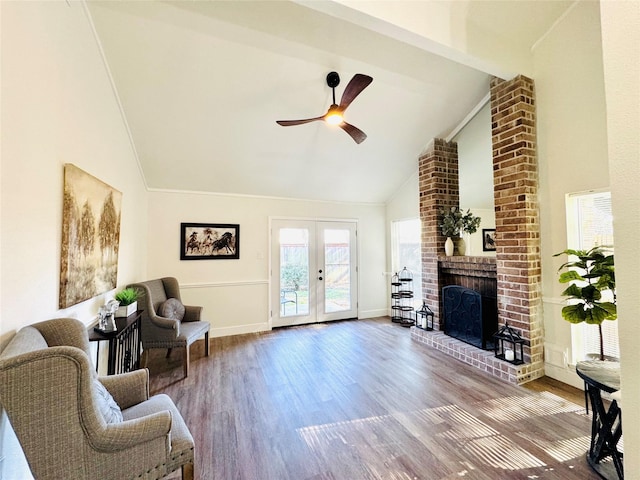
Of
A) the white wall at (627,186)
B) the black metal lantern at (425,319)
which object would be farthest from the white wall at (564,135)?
the white wall at (627,186)

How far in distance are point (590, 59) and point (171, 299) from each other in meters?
5.11

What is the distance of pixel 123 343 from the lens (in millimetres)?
2682

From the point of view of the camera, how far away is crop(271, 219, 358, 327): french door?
4.98 metres

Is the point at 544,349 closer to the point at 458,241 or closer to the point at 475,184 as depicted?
the point at 458,241

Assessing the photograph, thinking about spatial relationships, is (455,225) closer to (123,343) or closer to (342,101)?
(342,101)

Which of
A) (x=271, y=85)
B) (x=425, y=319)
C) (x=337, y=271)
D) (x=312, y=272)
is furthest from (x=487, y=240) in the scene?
(x=271, y=85)

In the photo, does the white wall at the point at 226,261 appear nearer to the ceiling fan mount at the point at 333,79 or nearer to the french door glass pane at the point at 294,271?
the french door glass pane at the point at 294,271

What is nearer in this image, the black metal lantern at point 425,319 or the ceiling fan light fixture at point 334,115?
the ceiling fan light fixture at point 334,115

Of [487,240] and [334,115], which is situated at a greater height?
[334,115]

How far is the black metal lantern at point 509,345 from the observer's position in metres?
2.96

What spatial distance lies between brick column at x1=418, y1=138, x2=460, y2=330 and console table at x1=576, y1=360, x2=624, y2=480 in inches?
90.0

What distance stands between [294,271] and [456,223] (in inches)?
107

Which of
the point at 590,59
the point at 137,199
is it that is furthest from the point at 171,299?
the point at 590,59

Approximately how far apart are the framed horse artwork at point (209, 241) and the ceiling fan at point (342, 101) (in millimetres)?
2391
